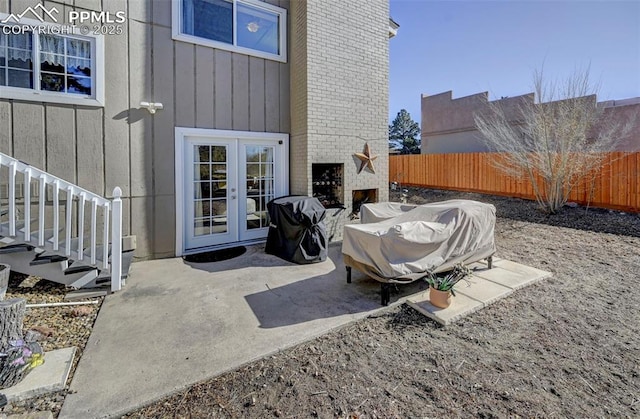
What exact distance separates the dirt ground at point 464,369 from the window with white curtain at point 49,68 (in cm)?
497

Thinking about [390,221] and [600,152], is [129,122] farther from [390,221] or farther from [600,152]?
[600,152]

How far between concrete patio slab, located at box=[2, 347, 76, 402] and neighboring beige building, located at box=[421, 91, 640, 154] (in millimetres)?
17803

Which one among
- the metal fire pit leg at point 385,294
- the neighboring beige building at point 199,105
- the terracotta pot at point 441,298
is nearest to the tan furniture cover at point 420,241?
the metal fire pit leg at point 385,294

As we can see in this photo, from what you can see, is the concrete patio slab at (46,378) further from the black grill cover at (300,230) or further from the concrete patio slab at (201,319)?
the black grill cover at (300,230)

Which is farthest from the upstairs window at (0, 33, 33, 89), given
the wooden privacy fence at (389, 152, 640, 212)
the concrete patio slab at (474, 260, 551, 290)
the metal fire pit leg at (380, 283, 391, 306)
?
the wooden privacy fence at (389, 152, 640, 212)

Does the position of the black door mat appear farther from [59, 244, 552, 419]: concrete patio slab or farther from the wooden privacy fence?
the wooden privacy fence

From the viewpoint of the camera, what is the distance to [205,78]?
550 centimetres

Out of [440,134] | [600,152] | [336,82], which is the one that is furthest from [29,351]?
[440,134]

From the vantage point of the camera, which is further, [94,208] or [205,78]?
[205,78]

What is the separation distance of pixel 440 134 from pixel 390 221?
19.4 m

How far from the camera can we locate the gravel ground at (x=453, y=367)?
1987 millimetres

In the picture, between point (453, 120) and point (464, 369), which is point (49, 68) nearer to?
point (464, 369)

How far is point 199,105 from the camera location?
5484 mm

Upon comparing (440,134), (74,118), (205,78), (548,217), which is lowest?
(548,217)
